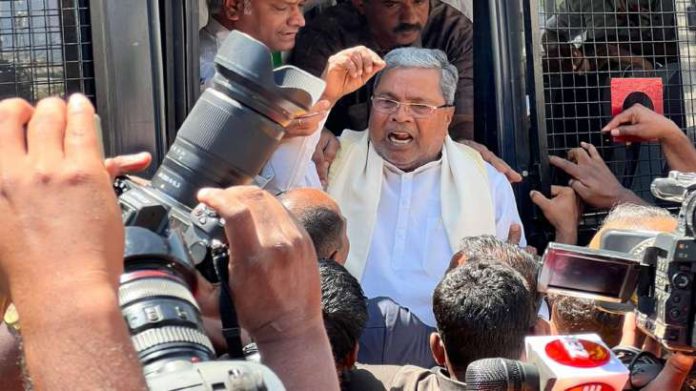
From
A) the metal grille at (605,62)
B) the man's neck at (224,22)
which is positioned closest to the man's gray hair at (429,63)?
the metal grille at (605,62)

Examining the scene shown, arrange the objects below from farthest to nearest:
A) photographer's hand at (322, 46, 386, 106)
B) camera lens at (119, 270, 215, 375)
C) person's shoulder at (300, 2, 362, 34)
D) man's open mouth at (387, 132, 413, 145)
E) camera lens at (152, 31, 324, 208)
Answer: person's shoulder at (300, 2, 362, 34) → man's open mouth at (387, 132, 413, 145) → photographer's hand at (322, 46, 386, 106) → camera lens at (152, 31, 324, 208) → camera lens at (119, 270, 215, 375)

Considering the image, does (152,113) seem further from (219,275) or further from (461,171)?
(219,275)

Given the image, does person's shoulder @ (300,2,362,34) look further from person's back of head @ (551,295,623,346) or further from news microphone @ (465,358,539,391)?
news microphone @ (465,358,539,391)

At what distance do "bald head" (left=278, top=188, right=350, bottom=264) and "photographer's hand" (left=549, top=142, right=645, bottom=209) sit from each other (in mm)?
1024

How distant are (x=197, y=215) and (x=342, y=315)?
1.20m

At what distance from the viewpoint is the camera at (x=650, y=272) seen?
1.79 m

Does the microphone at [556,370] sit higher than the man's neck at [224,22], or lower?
lower

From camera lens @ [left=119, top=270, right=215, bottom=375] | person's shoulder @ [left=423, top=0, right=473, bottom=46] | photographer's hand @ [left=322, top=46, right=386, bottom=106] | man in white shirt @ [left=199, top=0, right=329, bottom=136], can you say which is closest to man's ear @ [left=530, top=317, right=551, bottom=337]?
photographer's hand @ [left=322, top=46, right=386, bottom=106]

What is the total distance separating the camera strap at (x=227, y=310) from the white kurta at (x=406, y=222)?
2.24 metres

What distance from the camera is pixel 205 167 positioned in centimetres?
150

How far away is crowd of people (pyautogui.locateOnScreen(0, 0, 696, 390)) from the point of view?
1036 mm

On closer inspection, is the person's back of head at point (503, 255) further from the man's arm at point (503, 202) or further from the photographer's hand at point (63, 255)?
the photographer's hand at point (63, 255)

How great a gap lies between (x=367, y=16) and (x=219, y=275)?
328 cm

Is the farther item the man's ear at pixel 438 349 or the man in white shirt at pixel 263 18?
the man in white shirt at pixel 263 18
